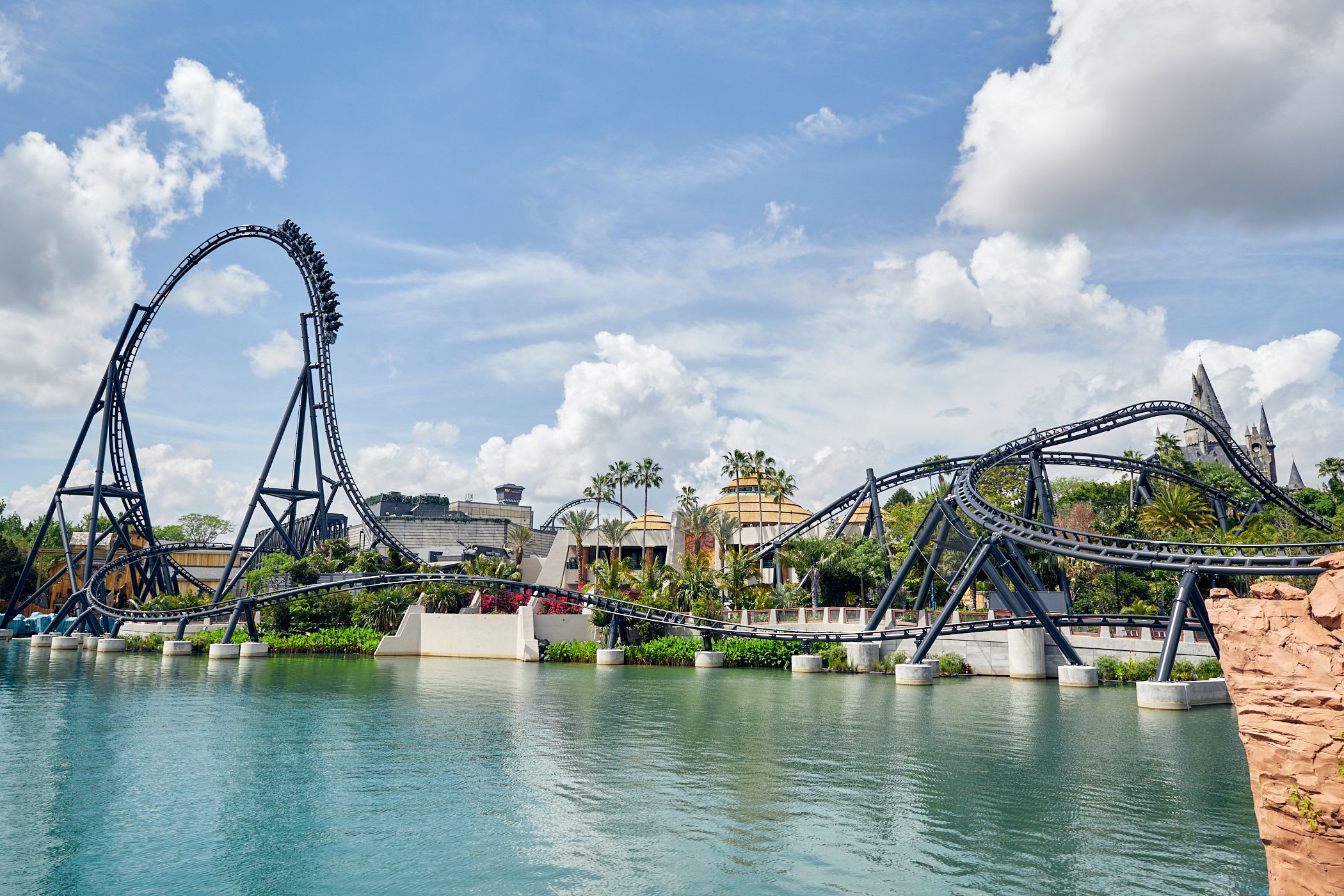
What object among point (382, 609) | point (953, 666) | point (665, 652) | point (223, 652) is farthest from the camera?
point (382, 609)

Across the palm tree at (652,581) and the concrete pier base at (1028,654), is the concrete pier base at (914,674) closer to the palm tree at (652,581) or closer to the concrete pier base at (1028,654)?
the concrete pier base at (1028,654)

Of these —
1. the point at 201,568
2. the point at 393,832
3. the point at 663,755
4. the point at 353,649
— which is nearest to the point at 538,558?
the point at 353,649

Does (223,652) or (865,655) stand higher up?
(865,655)

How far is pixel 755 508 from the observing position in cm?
8481

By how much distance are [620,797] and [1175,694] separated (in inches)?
871

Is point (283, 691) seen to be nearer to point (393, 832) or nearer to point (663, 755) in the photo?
point (663, 755)

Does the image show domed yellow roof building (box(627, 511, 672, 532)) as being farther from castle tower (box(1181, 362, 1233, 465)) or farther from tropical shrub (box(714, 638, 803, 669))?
castle tower (box(1181, 362, 1233, 465))

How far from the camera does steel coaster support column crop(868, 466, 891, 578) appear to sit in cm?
5366

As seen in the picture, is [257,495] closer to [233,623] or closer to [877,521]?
[233,623]

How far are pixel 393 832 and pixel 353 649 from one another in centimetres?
4467

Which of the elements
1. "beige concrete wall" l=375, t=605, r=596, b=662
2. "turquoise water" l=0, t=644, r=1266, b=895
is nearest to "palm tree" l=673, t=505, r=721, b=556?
"beige concrete wall" l=375, t=605, r=596, b=662

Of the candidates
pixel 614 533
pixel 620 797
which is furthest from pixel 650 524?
pixel 620 797

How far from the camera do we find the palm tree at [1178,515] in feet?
169

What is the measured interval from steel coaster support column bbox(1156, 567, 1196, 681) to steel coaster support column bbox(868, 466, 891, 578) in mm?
22259
